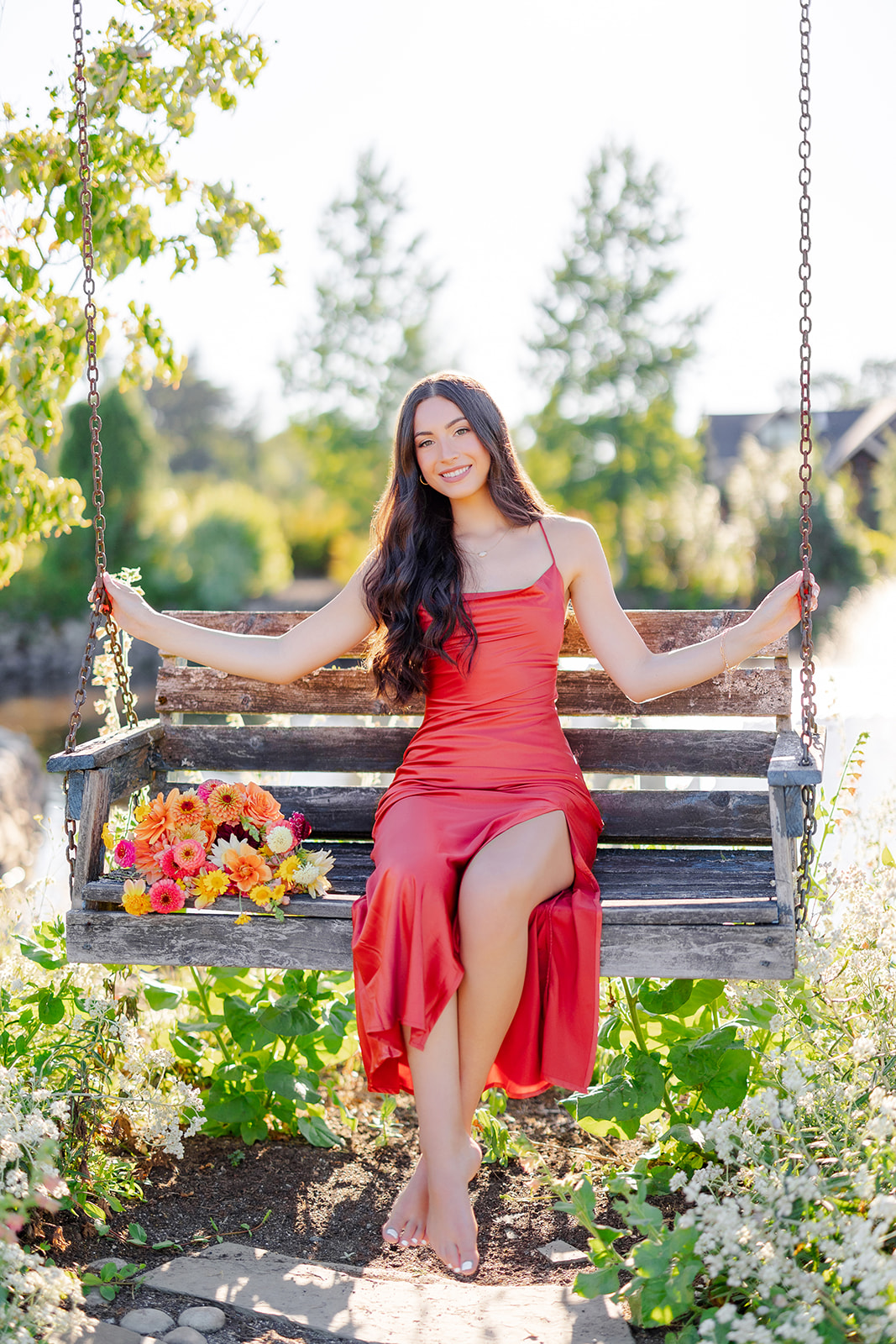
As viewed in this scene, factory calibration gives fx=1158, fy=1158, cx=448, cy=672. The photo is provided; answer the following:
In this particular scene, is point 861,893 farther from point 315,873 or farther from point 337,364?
point 337,364

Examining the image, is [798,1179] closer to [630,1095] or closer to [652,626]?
[630,1095]

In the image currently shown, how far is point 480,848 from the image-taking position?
2.79 m

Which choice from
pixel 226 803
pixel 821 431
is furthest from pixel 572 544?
pixel 821 431

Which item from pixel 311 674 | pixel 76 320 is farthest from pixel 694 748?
pixel 76 320

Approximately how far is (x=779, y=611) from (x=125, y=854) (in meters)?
1.81

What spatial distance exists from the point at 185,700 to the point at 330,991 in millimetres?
1021

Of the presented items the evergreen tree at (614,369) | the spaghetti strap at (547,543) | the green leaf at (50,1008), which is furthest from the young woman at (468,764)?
the evergreen tree at (614,369)

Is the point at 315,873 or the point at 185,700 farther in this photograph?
the point at 185,700

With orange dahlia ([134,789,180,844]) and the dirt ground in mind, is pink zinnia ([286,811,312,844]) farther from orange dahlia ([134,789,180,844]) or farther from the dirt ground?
the dirt ground

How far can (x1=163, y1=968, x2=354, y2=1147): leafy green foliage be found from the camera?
128 inches

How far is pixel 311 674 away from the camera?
366 cm

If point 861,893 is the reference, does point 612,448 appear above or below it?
above

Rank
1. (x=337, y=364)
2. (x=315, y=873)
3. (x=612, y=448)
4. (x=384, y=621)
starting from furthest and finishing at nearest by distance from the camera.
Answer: (x=337, y=364), (x=612, y=448), (x=384, y=621), (x=315, y=873)

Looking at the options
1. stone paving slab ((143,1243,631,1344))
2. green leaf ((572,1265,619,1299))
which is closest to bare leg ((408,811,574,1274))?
stone paving slab ((143,1243,631,1344))
